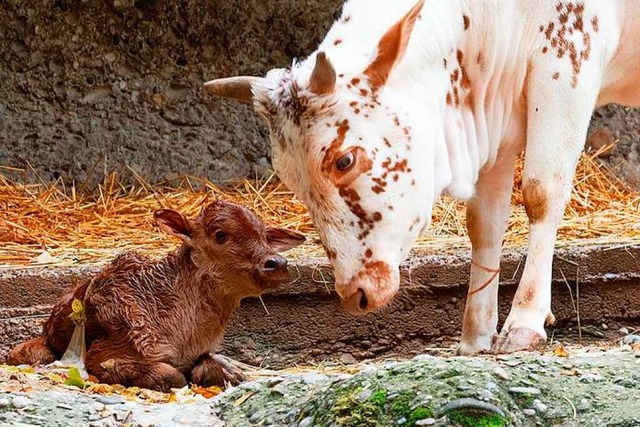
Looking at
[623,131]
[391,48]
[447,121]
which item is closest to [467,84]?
[447,121]

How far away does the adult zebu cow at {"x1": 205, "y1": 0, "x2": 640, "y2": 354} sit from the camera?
471 centimetres

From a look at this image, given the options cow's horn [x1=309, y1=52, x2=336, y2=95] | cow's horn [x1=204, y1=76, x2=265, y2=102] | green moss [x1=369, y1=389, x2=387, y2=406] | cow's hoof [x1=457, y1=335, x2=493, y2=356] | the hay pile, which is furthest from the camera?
the hay pile

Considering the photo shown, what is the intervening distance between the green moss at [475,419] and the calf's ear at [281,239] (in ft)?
5.82

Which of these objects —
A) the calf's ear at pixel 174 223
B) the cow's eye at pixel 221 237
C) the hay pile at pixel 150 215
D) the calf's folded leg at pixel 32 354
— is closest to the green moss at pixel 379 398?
the cow's eye at pixel 221 237

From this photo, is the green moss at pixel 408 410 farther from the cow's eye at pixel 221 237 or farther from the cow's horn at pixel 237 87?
the cow's horn at pixel 237 87

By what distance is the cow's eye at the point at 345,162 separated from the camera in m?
4.67

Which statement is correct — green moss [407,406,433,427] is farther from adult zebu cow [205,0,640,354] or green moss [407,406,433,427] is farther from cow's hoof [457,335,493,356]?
cow's hoof [457,335,493,356]

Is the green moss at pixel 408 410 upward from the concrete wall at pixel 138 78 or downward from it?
downward

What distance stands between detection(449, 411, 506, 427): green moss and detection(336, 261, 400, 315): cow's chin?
131 cm

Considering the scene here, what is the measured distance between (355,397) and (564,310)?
2.98 meters

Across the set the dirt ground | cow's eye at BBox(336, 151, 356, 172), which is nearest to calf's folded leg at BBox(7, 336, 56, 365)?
cow's eye at BBox(336, 151, 356, 172)

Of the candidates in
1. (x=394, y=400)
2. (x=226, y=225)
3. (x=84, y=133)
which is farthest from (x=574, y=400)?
(x=84, y=133)

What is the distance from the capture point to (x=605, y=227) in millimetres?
7102

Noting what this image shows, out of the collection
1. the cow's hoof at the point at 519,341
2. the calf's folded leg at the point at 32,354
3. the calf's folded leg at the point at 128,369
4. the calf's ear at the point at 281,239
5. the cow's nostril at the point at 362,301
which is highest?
the calf's ear at the point at 281,239
